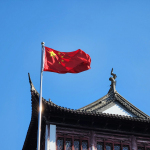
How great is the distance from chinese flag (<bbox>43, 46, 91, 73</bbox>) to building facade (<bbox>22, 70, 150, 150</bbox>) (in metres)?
3.41

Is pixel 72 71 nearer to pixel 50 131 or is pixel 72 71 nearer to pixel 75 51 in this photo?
pixel 75 51

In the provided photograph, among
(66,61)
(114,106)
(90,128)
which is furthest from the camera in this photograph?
(114,106)

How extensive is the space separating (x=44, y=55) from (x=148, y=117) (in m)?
10.7

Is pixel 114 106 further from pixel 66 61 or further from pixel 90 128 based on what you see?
pixel 66 61

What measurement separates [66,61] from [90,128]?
6.14 meters

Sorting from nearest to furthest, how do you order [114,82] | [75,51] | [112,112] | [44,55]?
[44,55]
[75,51]
[112,112]
[114,82]

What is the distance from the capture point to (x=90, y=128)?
93.6 ft

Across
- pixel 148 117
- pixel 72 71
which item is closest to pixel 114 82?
pixel 148 117

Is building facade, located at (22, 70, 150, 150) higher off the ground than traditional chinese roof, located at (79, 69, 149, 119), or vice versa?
traditional chinese roof, located at (79, 69, 149, 119)

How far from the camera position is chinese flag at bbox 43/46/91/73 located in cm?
2395

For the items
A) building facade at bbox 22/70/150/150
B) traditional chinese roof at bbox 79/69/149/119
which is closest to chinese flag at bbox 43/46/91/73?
building facade at bbox 22/70/150/150

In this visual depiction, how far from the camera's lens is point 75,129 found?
28.2 meters

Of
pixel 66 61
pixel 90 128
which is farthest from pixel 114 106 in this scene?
pixel 66 61

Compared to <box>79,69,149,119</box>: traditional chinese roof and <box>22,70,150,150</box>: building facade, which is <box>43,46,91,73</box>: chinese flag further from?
<box>79,69,149,119</box>: traditional chinese roof
